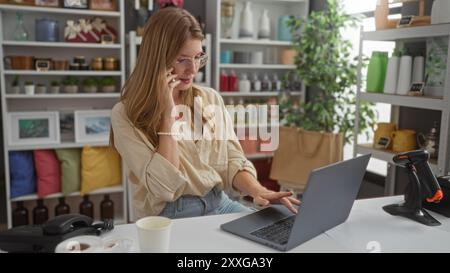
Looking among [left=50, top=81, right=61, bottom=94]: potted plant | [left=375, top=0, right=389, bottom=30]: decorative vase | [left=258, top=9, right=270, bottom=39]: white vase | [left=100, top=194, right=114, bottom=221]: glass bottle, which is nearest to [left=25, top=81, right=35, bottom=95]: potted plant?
[left=50, top=81, right=61, bottom=94]: potted plant

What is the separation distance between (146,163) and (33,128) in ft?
6.13

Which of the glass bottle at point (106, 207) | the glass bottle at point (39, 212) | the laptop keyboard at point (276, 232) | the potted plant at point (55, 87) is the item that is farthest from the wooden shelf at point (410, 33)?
the glass bottle at point (39, 212)

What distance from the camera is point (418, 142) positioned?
2.40 metres

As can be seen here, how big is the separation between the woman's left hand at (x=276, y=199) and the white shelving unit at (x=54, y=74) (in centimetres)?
194

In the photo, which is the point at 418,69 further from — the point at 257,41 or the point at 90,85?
the point at 90,85

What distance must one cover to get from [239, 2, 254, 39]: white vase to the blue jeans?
6.75ft

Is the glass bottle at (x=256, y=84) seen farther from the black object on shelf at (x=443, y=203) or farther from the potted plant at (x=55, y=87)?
the black object on shelf at (x=443, y=203)

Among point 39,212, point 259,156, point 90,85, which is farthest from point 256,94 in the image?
point 39,212

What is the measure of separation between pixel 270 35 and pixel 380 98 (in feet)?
5.29

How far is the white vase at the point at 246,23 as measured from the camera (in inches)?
136

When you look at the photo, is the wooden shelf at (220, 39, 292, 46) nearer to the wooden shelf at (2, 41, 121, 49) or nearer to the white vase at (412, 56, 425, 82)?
the wooden shelf at (2, 41, 121, 49)

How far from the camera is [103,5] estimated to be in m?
3.01

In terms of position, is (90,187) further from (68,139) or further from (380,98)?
(380,98)

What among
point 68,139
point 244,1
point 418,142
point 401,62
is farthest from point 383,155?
point 68,139
